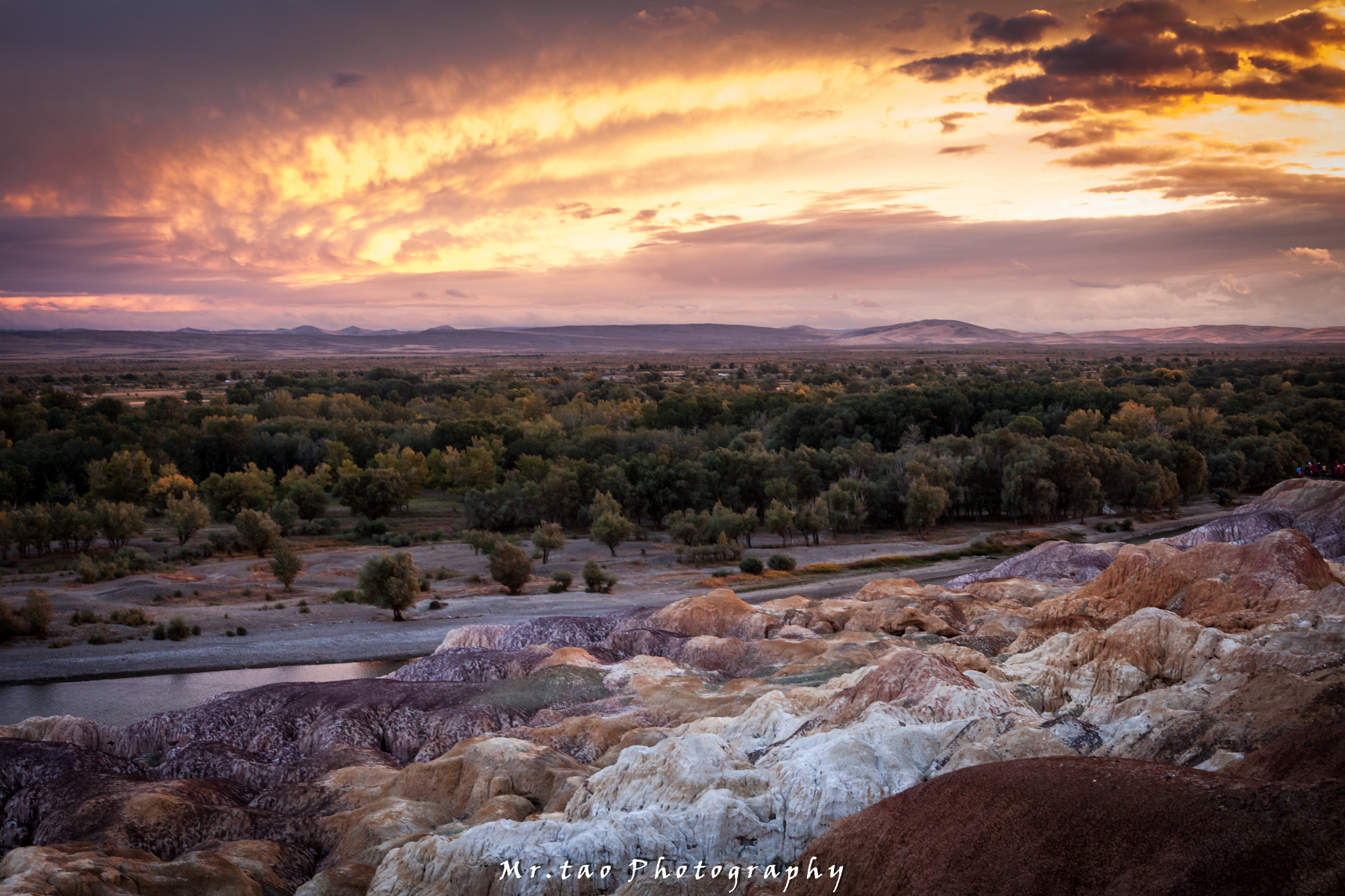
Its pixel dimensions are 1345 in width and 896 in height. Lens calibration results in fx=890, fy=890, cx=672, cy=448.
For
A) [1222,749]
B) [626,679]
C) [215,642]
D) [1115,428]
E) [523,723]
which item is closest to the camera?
[1222,749]

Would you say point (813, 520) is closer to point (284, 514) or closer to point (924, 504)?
point (924, 504)

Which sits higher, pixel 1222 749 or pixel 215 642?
pixel 1222 749

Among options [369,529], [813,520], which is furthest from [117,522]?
[813,520]

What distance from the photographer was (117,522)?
6550 centimetres

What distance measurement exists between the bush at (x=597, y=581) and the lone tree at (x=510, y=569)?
13.0 feet

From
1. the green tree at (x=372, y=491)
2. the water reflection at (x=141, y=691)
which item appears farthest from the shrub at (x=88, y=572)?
the green tree at (x=372, y=491)

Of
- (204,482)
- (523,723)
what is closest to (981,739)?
(523,723)

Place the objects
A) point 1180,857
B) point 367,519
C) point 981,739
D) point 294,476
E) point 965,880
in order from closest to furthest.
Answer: point 1180,857 < point 965,880 < point 981,739 < point 367,519 < point 294,476

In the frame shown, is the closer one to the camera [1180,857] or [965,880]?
[1180,857]

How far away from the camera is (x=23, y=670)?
43562mm

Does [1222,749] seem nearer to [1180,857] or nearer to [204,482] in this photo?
[1180,857]

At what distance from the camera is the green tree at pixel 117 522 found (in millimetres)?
65438

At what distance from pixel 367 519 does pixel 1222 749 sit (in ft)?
227

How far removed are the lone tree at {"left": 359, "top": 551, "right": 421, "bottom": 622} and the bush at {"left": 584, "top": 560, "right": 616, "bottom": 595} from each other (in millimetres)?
10932
